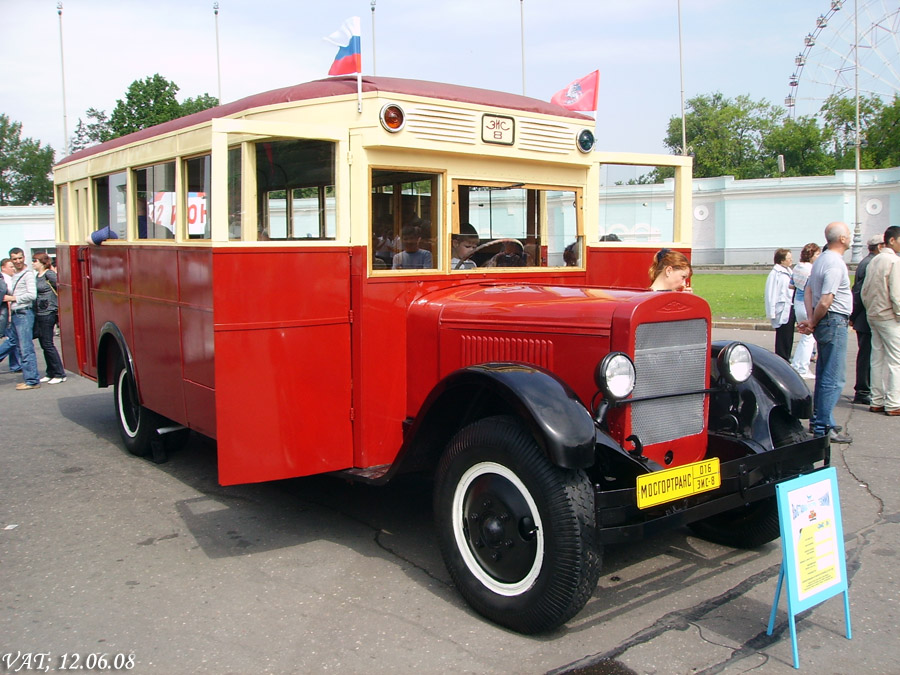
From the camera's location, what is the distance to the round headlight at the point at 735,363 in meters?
4.02

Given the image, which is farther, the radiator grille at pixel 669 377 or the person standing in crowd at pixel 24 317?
the person standing in crowd at pixel 24 317

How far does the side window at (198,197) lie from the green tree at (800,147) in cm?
7000

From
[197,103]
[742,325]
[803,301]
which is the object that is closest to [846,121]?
[197,103]

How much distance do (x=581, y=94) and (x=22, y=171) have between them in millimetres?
80630

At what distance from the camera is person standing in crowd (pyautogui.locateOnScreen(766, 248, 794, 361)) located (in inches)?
369

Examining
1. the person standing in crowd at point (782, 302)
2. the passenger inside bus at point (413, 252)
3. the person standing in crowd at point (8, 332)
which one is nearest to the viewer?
the passenger inside bus at point (413, 252)

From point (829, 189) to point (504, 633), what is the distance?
43.9m

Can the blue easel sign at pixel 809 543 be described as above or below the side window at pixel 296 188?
below

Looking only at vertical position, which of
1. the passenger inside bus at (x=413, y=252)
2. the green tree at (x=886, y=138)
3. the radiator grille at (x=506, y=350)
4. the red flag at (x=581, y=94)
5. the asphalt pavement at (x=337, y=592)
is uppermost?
the green tree at (x=886, y=138)

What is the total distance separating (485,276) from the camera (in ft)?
16.0

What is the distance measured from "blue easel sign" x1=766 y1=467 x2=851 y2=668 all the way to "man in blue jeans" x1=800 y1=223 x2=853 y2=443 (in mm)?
3243

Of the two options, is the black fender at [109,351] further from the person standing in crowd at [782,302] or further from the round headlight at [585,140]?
the person standing in crowd at [782,302]

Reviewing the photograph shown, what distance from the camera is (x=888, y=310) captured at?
751 centimetres

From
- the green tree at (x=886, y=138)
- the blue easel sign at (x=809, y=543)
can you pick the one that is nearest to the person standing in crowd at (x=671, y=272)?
the blue easel sign at (x=809, y=543)
